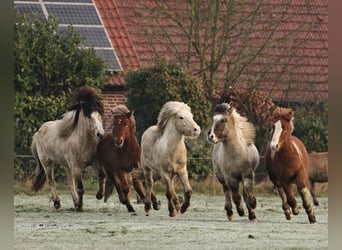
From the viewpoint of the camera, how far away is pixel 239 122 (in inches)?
567

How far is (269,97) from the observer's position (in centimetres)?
2681

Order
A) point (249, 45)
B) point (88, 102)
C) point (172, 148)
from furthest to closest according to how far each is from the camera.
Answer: point (249, 45), point (88, 102), point (172, 148)

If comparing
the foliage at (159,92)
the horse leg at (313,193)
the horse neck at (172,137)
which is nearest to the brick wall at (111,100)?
the foliage at (159,92)

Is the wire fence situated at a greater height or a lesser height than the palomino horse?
greater

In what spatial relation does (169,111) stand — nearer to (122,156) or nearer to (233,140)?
(122,156)

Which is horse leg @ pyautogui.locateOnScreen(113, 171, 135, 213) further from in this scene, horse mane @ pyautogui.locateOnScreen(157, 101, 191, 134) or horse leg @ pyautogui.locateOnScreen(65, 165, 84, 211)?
horse mane @ pyautogui.locateOnScreen(157, 101, 191, 134)

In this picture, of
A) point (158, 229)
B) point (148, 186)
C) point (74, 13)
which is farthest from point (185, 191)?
point (74, 13)

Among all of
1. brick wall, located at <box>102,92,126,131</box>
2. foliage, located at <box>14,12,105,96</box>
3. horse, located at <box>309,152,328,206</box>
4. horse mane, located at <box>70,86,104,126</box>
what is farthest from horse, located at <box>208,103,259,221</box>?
brick wall, located at <box>102,92,126,131</box>

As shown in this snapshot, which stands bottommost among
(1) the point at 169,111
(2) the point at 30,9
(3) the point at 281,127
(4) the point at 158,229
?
(4) the point at 158,229

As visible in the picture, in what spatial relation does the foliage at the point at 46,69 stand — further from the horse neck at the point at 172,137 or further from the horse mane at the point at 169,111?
the horse neck at the point at 172,137

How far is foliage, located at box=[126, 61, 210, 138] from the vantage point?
23469 mm

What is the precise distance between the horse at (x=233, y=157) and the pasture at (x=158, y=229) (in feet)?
1.05

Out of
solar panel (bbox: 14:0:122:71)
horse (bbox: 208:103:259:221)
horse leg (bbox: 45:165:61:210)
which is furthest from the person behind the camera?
solar panel (bbox: 14:0:122:71)

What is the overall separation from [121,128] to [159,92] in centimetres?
797
